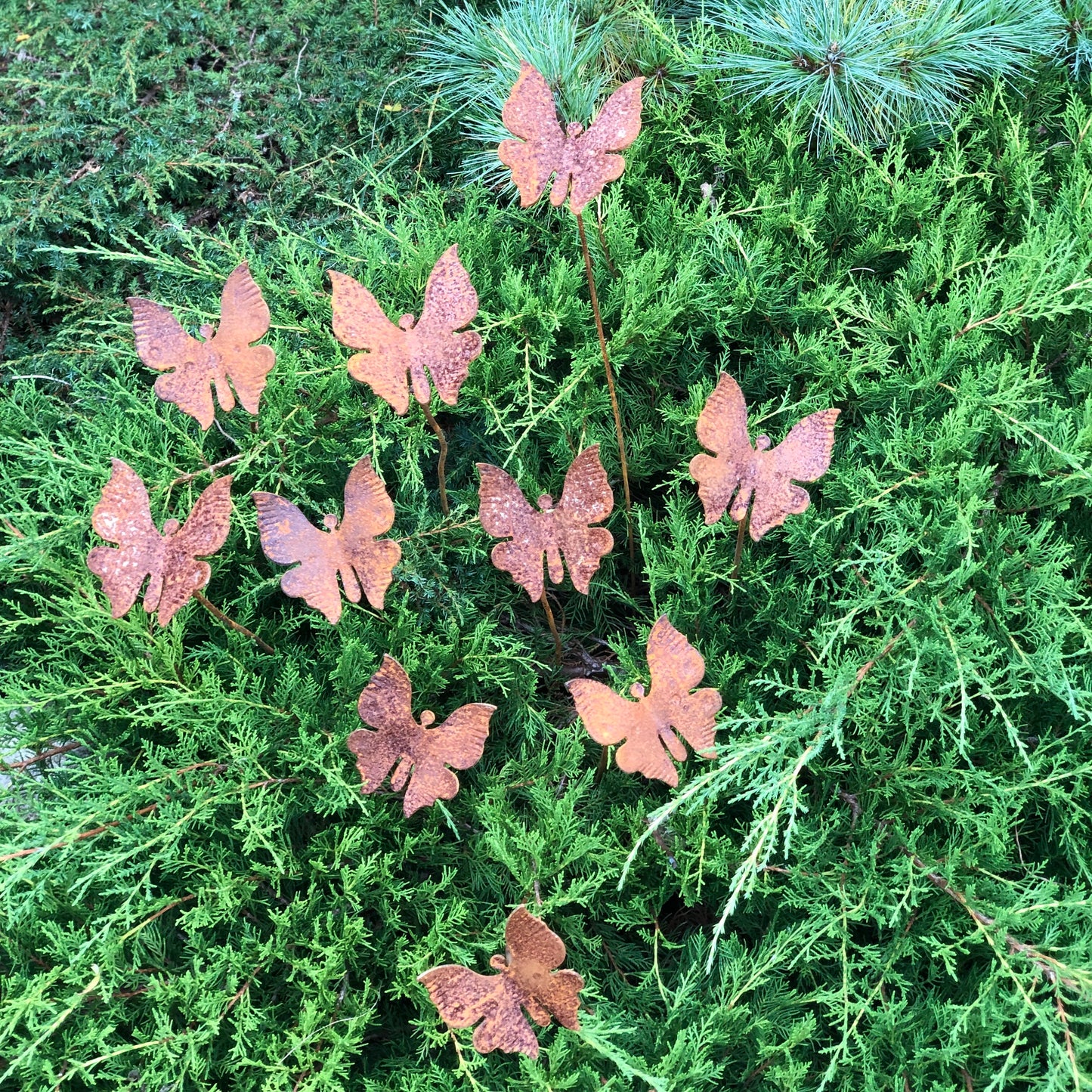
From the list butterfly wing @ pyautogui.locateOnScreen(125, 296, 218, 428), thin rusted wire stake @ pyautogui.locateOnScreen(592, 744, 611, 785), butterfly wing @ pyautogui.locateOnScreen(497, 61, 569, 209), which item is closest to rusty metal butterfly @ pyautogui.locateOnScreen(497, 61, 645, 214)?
butterfly wing @ pyautogui.locateOnScreen(497, 61, 569, 209)

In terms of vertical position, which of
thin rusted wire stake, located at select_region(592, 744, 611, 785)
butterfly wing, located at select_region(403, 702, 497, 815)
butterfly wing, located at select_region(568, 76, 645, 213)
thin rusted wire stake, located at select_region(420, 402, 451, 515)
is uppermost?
butterfly wing, located at select_region(568, 76, 645, 213)

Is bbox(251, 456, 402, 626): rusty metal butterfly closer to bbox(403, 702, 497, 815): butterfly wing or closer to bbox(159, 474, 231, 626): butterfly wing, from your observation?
bbox(159, 474, 231, 626): butterfly wing

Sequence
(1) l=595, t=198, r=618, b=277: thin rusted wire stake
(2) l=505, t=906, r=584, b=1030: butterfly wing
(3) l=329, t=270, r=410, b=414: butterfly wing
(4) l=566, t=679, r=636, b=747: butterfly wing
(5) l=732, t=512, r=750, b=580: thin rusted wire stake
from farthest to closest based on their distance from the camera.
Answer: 1. (1) l=595, t=198, r=618, b=277: thin rusted wire stake
2. (5) l=732, t=512, r=750, b=580: thin rusted wire stake
3. (3) l=329, t=270, r=410, b=414: butterfly wing
4. (4) l=566, t=679, r=636, b=747: butterfly wing
5. (2) l=505, t=906, r=584, b=1030: butterfly wing

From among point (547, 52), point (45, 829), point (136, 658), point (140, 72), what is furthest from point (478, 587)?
point (140, 72)

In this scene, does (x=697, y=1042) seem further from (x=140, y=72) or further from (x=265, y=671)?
(x=140, y=72)

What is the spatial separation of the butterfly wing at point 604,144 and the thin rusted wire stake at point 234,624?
0.65 metres

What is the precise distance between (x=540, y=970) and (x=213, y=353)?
2.64ft

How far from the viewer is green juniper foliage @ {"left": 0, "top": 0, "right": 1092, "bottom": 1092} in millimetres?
1141

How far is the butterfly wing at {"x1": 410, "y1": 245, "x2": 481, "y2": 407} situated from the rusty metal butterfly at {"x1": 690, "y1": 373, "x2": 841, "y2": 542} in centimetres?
30

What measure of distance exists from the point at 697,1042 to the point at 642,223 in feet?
4.20

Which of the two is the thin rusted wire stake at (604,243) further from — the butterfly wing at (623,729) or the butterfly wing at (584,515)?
the butterfly wing at (623,729)

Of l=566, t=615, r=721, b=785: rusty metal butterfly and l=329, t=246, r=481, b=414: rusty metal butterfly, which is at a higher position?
l=329, t=246, r=481, b=414: rusty metal butterfly

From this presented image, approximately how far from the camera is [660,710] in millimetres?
1044

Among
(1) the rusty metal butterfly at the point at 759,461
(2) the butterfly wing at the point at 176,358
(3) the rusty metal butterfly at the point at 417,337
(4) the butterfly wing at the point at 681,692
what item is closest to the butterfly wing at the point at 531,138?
(3) the rusty metal butterfly at the point at 417,337
